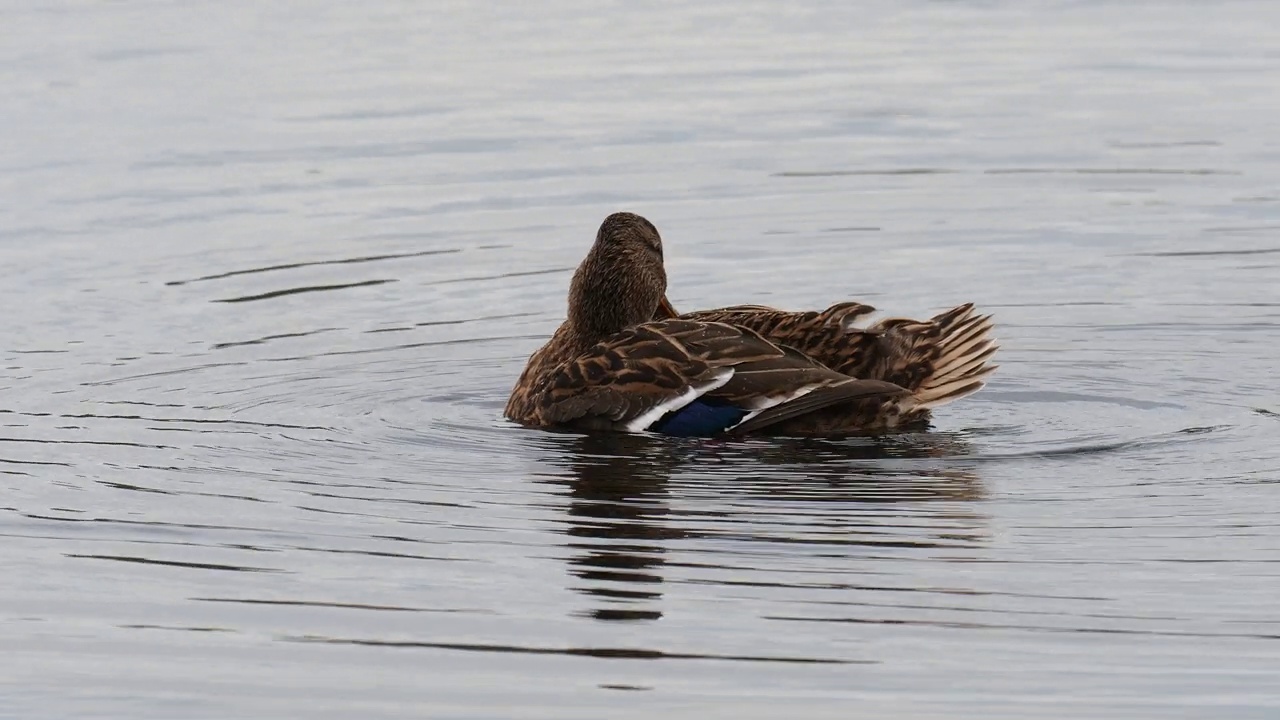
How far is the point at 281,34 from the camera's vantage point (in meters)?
21.7

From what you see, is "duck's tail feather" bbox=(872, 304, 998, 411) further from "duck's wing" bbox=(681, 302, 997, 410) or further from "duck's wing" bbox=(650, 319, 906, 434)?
"duck's wing" bbox=(650, 319, 906, 434)

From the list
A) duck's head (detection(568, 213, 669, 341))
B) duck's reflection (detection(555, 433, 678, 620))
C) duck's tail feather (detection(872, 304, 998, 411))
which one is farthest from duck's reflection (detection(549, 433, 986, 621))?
duck's head (detection(568, 213, 669, 341))

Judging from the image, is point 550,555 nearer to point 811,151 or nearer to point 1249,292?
point 1249,292

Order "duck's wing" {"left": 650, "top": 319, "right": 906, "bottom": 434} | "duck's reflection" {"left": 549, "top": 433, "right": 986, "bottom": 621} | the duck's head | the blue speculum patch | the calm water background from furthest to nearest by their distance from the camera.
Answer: the duck's head → the blue speculum patch → "duck's wing" {"left": 650, "top": 319, "right": 906, "bottom": 434} → "duck's reflection" {"left": 549, "top": 433, "right": 986, "bottom": 621} → the calm water background

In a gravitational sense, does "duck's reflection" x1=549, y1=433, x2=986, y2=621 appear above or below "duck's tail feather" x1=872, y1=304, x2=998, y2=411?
below

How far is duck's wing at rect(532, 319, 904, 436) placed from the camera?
1014 centimetres

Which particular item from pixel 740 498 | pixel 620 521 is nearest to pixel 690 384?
pixel 740 498

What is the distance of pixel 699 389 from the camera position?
33.7ft

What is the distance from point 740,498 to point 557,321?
4.26 meters

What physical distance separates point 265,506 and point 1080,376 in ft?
14.3

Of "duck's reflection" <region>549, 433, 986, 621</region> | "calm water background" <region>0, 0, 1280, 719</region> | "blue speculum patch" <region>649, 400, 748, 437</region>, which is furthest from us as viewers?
"blue speculum patch" <region>649, 400, 748, 437</region>

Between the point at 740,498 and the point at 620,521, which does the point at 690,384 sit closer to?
the point at 740,498

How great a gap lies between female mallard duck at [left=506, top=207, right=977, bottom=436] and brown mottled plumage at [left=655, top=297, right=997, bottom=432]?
47 mm

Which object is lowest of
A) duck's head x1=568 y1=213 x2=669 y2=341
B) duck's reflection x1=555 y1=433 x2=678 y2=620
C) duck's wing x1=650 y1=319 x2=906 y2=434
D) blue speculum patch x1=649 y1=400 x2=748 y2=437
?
duck's reflection x1=555 y1=433 x2=678 y2=620
